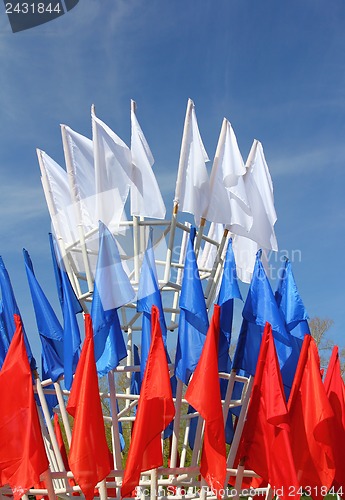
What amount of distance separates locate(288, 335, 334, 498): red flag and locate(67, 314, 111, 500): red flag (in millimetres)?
2992

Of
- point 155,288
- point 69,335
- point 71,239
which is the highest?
point 71,239

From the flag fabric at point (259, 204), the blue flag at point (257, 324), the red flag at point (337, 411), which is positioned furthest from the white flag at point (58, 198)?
the red flag at point (337, 411)

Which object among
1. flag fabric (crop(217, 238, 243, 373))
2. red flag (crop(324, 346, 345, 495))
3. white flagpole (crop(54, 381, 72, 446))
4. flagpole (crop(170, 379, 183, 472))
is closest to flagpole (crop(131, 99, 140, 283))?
flag fabric (crop(217, 238, 243, 373))

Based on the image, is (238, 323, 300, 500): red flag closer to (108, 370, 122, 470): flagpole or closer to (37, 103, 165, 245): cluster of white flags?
(108, 370, 122, 470): flagpole

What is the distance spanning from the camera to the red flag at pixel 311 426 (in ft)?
27.8

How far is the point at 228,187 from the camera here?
9484 mm

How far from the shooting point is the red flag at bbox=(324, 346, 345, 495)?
924 centimetres

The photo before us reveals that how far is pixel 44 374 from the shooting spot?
34.0 feet

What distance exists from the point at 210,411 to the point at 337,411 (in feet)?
10.7

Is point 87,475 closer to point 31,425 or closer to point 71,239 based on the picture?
point 31,425

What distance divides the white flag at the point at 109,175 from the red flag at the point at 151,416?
219cm

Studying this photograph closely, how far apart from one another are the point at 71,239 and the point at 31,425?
322 centimetres

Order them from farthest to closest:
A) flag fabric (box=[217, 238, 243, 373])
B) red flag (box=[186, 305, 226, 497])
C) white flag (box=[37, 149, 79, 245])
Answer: white flag (box=[37, 149, 79, 245])
flag fabric (box=[217, 238, 243, 373])
red flag (box=[186, 305, 226, 497])

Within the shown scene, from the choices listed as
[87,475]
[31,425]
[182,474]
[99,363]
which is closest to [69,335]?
[99,363]
